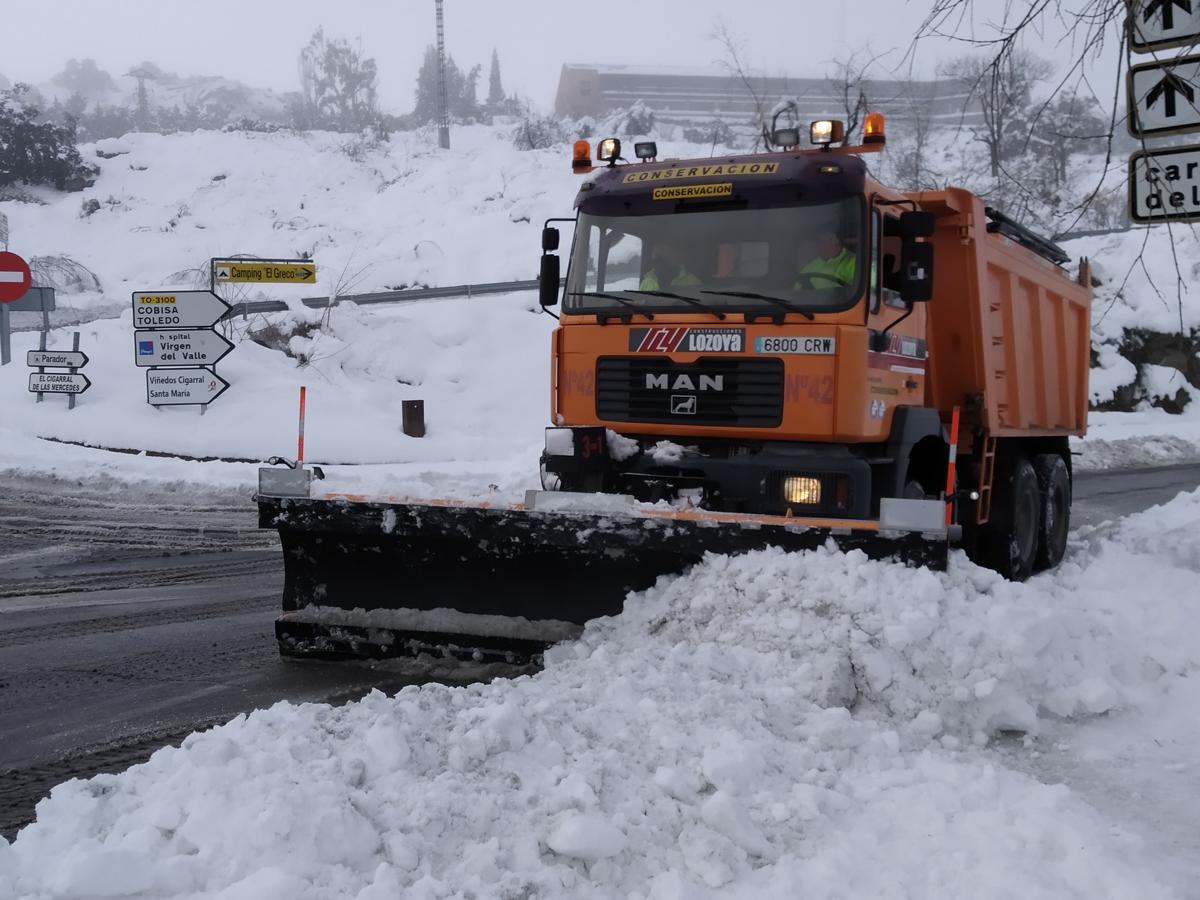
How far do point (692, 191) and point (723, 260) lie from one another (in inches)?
19.3

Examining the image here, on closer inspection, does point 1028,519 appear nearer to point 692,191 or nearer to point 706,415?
point 706,415

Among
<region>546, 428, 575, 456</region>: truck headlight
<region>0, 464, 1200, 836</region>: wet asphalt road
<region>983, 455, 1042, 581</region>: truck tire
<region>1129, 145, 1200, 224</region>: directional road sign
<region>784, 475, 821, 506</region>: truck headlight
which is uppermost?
<region>1129, 145, 1200, 224</region>: directional road sign

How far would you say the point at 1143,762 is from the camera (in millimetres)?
4312

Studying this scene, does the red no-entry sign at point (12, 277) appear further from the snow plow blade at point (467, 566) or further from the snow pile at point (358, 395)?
the snow plow blade at point (467, 566)

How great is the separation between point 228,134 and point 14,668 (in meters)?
44.2

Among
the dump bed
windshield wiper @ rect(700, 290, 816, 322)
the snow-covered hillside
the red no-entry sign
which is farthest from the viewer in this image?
the snow-covered hillside

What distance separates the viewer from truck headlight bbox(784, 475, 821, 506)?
6090mm

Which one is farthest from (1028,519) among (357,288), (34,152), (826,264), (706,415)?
(34,152)

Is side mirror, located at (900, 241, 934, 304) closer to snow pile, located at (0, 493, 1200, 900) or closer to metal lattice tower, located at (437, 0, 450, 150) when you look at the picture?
snow pile, located at (0, 493, 1200, 900)

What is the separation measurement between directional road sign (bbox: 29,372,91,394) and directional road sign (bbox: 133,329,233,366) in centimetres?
125

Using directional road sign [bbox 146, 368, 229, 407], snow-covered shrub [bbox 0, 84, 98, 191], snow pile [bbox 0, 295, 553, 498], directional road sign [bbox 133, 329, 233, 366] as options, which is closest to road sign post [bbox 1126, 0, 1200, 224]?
snow pile [bbox 0, 295, 553, 498]

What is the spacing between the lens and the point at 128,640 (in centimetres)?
616

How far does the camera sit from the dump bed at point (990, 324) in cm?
746

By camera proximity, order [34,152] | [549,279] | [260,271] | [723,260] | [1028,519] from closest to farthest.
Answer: [723,260], [549,279], [1028,519], [260,271], [34,152]
